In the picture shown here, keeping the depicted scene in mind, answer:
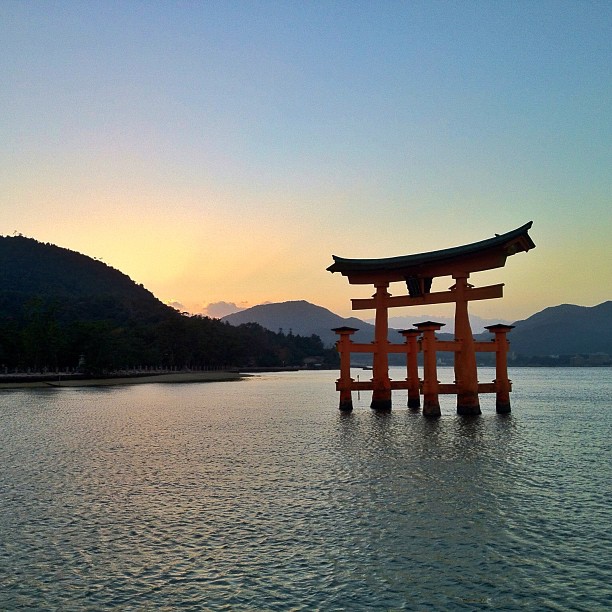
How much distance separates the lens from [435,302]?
94.1 ft

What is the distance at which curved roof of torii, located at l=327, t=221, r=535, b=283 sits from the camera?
25.2 m

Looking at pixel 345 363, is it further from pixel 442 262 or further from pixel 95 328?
pixel 95 328

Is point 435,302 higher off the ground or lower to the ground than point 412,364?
higher

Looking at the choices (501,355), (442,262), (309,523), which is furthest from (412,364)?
(309,523)

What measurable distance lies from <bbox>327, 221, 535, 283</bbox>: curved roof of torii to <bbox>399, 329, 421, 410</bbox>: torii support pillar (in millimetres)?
4862

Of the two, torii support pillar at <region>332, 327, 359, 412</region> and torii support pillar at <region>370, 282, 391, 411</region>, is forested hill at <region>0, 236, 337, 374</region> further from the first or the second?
torii support pillar at <region>370, 282, 391, 411</region>

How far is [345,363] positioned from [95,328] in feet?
173

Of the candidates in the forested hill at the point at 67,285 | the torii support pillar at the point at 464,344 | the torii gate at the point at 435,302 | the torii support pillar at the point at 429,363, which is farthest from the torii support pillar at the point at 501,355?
the forested hill at the point at 67,285

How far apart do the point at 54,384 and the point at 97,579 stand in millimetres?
63303

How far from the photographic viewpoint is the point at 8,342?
69688 millimetres

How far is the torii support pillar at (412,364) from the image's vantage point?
110 ft

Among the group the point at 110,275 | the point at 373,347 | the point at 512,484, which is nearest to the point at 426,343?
the point at 373,347

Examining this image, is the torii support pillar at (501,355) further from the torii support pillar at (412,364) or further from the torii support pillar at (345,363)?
the torii support pillar at (345,363)

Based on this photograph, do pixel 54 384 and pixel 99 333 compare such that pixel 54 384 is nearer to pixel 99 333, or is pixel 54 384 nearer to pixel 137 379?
pixel 99 333
